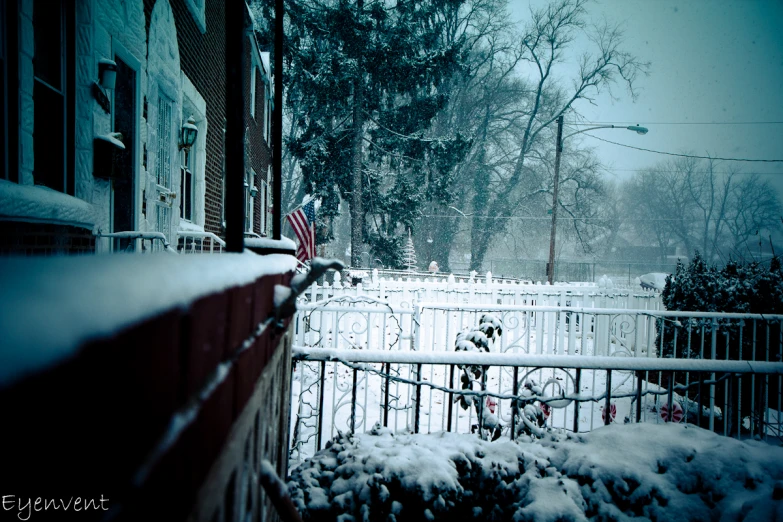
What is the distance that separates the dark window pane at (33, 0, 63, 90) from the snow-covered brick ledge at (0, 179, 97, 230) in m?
1.04

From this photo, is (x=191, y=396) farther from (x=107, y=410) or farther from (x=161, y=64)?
(x=161, y=64)

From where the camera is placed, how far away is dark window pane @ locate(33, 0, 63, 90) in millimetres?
3456

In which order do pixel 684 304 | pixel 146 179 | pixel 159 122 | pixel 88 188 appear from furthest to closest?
pixel 684 304
pixel 159 122
pixel 146 179
pixel 88 188

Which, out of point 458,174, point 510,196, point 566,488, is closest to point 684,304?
point 566,488

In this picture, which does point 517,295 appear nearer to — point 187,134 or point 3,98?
point 187,134

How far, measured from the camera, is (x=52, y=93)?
11.8ft

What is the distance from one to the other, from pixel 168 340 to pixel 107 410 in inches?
4.4

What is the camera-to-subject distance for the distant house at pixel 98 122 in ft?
9.78

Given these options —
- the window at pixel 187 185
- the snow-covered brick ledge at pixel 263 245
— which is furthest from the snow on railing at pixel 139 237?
the snow-covered brick ledge at pixel 263 245

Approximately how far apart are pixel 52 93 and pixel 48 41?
0.46 meters

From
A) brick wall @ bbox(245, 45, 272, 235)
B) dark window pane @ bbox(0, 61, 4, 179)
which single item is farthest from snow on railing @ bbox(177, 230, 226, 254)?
brick wall @ bbox(245, 45, 272, 235)

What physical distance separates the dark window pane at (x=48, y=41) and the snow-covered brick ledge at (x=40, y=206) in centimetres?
104

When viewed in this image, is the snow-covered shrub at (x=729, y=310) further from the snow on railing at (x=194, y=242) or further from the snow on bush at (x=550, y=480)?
the snow on railing at (x=194, y=242)

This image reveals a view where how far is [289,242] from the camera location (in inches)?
76.3
